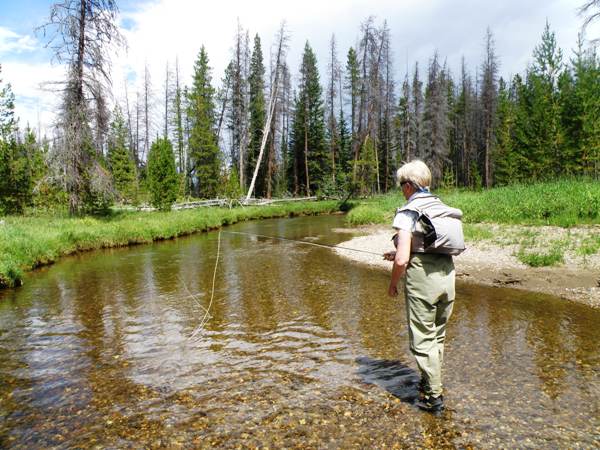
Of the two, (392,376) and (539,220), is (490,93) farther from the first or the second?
(392,376)

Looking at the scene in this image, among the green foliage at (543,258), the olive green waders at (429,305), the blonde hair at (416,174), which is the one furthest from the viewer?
the green foliage at (543,258)

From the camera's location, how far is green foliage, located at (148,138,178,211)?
25984mm

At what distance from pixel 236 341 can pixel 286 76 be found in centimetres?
3908

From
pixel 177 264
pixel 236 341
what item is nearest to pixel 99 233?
pixel 177 264

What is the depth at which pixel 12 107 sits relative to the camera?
24.6 metres

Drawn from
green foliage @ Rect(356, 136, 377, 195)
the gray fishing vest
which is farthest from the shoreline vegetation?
green foliage @ Rect(356, 136, 377, 195)

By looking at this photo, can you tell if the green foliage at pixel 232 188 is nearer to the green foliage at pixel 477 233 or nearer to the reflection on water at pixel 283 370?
the green foliage at pixel 477 233

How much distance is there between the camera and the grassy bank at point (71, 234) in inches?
483

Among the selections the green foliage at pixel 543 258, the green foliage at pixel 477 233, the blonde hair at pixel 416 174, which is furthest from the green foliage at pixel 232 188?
the blonde hair at pixel 416 174

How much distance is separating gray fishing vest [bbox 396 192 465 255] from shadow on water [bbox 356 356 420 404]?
1.79m

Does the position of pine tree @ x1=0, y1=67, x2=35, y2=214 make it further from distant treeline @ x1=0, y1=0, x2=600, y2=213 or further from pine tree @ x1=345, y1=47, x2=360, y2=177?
pine tree @ x1=345, y1=47, x2=360, y2=177

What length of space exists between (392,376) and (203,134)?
39198 mm

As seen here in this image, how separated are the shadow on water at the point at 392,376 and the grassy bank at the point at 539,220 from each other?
7.10m

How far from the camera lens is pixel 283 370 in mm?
5141
